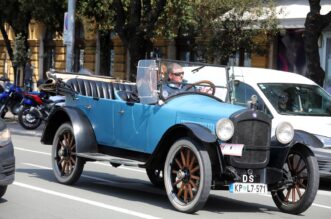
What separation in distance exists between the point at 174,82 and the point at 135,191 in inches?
75.3

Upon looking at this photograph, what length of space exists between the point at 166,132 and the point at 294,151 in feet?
5.34

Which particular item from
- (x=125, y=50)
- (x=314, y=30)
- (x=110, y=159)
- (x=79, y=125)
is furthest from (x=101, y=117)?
(x=125, y=50)

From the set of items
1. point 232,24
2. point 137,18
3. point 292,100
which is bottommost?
point 292,100

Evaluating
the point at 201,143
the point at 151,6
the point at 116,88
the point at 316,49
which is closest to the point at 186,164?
the point at 201,143

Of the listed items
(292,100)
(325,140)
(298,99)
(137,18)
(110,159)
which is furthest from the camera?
(137,18)

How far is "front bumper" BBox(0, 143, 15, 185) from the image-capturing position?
325 inches

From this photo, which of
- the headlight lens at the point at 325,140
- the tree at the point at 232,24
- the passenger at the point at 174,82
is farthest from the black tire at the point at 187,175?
the tree at the point at 232,24

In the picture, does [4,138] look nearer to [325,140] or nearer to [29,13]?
[325,140]

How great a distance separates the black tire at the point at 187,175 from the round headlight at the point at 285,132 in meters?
1.04

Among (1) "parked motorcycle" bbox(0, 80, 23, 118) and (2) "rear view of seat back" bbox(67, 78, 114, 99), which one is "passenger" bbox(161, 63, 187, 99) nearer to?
(2) "rear view of seat back" bbox(67, 78, 114, 99)

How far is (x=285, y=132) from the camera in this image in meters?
8.52

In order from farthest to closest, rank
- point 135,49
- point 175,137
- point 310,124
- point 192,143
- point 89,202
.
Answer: point 135,49
point 310,124
point 89,202
point 175,137
point 192,143

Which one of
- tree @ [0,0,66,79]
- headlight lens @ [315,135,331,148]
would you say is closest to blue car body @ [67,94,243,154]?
headlight lens @ [315,135,331,148]

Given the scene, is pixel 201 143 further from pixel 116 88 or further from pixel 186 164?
pixel 116 88
